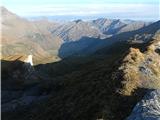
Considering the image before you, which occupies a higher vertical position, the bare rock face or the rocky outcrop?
the bare rock face

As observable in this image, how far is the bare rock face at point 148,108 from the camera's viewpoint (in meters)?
30.4

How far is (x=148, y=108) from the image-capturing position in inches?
1259

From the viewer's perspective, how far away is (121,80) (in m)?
40.7

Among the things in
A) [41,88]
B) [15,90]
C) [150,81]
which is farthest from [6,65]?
Answer: [150,81]

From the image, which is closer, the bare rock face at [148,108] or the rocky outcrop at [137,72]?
the bare rock face at [148,108]

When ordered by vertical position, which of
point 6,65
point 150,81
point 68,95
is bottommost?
point 6,65

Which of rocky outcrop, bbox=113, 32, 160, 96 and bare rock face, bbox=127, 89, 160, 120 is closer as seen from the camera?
bare rock face, bbox=127, 89, 160, 120

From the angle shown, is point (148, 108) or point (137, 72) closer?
point (148, 108)

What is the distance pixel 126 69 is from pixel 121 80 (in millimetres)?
3125

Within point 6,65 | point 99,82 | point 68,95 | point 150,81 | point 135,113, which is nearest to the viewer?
point 135,113

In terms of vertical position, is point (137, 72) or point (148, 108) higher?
point (148, 108)

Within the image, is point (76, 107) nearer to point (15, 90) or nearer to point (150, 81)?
point (150, 81)

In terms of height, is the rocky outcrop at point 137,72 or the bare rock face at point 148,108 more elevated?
the bare rock face at point 148,108

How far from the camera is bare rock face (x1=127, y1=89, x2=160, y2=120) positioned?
30.4 metres
